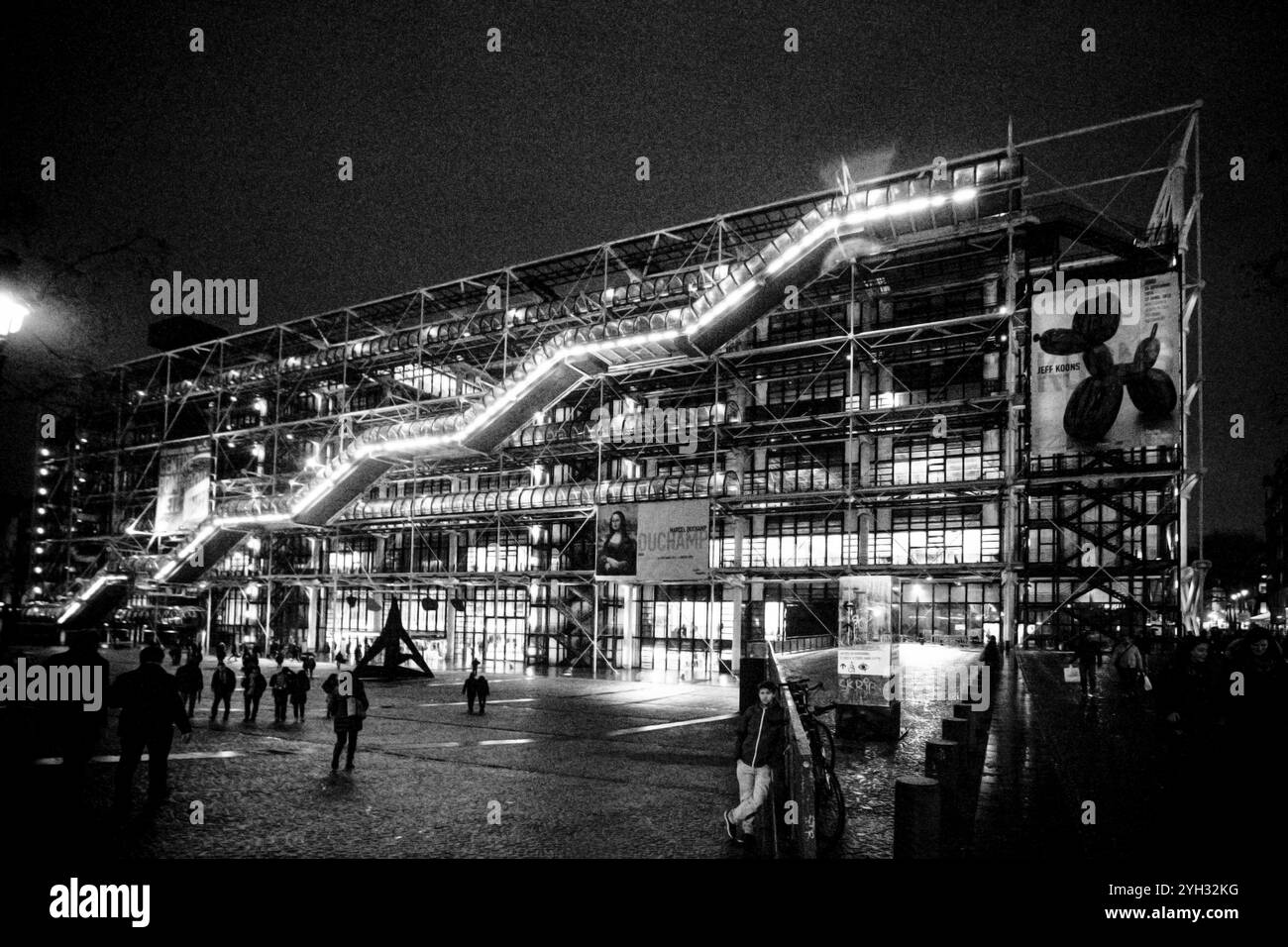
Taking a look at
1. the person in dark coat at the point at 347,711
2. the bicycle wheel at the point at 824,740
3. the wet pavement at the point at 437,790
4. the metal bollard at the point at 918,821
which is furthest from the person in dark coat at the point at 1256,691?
the person in dark coat at the point at 347,711

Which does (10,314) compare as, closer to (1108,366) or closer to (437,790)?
(437,790)

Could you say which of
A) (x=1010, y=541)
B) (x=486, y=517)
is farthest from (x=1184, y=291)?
(x=486, y=517)

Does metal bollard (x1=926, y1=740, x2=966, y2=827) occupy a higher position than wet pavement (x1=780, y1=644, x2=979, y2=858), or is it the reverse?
metal bollard (x1=926, y1=740, x2=966, y2=827)

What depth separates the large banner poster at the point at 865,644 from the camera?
41.5ft

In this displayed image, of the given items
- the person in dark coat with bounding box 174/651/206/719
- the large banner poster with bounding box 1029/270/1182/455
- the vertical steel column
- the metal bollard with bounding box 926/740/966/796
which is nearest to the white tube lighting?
the vertical steel column

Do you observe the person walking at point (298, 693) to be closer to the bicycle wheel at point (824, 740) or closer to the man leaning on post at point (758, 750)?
the bicycle wheel at point (824, 740)

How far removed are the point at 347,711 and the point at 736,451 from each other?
79.9ft

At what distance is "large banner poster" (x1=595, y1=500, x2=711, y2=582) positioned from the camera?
29.1 m

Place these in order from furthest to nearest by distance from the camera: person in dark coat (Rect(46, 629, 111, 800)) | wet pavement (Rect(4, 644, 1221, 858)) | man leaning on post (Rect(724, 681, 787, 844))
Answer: person in dark coat (Rect(46, 629, 111, 800)) → wet pavement (Rect(4, 644, 1221, 858)) → man leaning on post (Rect(724, 681, 787, 844))

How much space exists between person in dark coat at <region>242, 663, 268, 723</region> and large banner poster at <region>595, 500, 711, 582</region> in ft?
49.8

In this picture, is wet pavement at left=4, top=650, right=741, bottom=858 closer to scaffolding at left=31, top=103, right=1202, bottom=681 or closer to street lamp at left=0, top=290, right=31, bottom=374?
street lamp at left=0, top=290, right=31, bottom=374

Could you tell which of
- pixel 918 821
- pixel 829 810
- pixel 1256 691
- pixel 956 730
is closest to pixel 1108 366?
pixel 1256 691

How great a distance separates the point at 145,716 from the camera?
8344mm

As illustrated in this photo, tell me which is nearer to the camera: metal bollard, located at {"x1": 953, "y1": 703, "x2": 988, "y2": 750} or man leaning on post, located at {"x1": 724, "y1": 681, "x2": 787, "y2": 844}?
man leaning on post, located at {"x1": 724, "y1": 681, "x2": 787, "y2": 844}
